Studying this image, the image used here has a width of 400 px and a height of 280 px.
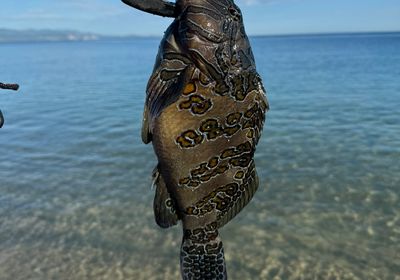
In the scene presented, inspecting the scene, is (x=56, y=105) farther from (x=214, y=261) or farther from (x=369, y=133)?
(x=214, y=261)

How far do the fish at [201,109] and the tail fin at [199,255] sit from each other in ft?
0.53

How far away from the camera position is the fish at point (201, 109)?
2.61 m

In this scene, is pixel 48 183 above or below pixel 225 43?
below

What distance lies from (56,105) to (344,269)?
1674 centimetres

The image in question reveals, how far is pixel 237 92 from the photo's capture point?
2.70 meters

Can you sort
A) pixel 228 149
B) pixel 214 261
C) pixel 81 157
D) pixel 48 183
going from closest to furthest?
pixel 228 149 < pixel 214 261 < pixel 48 183 < pixel 81 157

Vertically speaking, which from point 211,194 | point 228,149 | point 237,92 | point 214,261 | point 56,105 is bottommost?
point 56,105

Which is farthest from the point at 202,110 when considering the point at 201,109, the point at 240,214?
the point at 240,214

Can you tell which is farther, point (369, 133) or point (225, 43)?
point (369, 133)

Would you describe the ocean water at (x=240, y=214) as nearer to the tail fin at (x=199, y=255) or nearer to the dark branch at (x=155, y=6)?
the tail fin at (x=199, y=255)

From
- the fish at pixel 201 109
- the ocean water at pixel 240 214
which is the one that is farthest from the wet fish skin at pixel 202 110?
the ocean water at pixel 240 214

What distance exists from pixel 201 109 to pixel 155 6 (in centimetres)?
57

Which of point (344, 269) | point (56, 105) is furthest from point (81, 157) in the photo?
point (56, 105)

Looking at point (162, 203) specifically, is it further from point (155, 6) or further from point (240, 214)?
point (240, 214)
